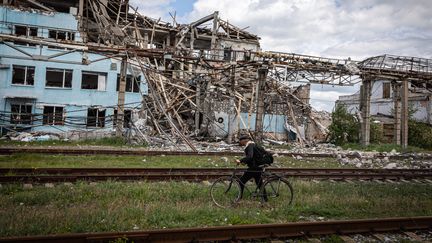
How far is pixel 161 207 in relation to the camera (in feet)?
29.1

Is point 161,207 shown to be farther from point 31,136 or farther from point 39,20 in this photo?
point 39,20

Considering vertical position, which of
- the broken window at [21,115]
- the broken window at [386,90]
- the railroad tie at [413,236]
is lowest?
the railroad tie at [413,236]

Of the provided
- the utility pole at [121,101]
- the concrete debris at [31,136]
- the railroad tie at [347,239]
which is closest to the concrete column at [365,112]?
the utility pole at [121,101]

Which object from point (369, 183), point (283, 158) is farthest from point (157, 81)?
point (369, 183)

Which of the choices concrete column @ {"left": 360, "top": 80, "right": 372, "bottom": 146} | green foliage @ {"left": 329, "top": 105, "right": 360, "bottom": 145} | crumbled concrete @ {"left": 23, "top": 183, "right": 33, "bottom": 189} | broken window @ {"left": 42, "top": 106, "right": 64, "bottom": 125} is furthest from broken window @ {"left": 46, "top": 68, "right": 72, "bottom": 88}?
concrete column @ {"left": 360, "top": 80, "right": 372, "bottom": 146}

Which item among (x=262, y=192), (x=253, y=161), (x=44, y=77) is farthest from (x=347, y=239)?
(x=44, y=77)

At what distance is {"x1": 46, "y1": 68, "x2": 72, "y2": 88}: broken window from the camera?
31.0 m

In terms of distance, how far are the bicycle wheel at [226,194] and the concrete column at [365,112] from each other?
2262 centimetres

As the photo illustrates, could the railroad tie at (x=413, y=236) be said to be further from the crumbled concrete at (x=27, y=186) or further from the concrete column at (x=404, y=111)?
the concrete column at (x=404, y=111)

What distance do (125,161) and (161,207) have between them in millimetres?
8279

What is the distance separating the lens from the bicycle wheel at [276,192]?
9992mm

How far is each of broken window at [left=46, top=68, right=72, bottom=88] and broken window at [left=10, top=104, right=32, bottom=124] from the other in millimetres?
2555

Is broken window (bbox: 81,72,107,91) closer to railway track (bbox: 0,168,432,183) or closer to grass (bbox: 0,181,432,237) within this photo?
railway track (bbox: 0,168,432,183)

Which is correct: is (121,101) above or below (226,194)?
above
